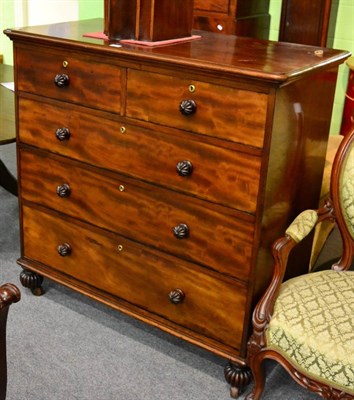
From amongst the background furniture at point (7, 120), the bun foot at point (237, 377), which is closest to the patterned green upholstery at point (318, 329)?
the bun foot at point (237, 377)

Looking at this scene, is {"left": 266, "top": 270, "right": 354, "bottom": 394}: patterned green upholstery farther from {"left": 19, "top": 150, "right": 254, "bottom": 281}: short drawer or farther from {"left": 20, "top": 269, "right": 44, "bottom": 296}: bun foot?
{"left": 20, "top": 269, "right": 44, "bottom": 296}: bun foot

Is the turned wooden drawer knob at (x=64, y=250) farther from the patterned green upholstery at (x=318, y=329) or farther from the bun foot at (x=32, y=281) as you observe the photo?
the patterned green upholstery at (x=318, y=329)

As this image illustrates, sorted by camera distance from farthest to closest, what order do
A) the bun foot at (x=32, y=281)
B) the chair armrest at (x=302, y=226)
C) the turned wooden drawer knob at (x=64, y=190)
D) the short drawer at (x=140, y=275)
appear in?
the bun foot at (x=32, y=281)
the turned wooden drawer knob at (x=64, y=190)
the short drawer at (x=140, y=275)
the chair armrest at (x=302, y=226)

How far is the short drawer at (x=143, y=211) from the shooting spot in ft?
7.69

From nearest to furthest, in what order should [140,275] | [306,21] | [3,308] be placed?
[3,308] < [140,275] < [306,21]

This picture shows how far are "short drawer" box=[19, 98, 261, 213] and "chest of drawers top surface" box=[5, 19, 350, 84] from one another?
0.26m

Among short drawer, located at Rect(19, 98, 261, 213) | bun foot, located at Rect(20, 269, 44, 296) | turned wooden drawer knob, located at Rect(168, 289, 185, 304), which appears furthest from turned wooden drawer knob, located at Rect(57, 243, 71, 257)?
turned wooden drawer knob, located at Rect(168, 289, 185, 304)

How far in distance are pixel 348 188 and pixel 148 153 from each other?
71 centimetres

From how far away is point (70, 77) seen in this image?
8.39 ft

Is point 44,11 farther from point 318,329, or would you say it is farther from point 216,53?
point 318,329

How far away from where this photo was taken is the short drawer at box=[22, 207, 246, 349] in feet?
8.04

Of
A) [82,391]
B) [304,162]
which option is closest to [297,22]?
[304,162]

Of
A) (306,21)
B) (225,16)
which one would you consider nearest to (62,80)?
(225,16)

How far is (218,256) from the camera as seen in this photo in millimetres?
2389
